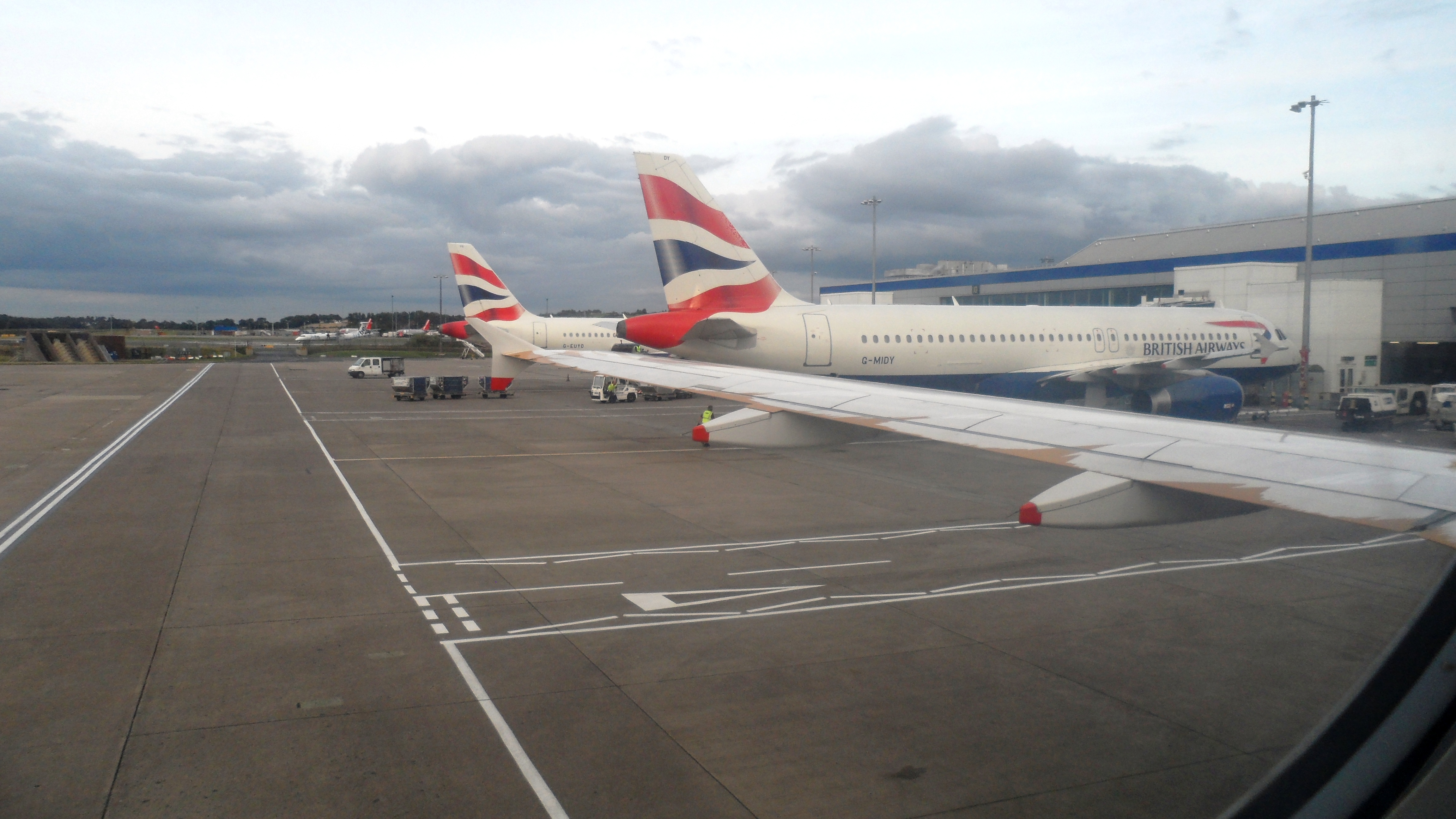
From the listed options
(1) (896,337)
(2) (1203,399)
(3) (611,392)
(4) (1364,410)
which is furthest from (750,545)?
(3) (611,392)

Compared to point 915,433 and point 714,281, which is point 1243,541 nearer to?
point 915,433

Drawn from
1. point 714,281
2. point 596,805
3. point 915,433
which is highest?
point 714,281

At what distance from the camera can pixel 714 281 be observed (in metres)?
25.9

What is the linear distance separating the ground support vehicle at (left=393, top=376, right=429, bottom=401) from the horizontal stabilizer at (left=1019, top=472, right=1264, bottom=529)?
1726 inches

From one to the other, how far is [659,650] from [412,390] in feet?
133

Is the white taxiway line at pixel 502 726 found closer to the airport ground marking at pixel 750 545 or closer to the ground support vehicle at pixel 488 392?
the airport ground marking at pixel 750 545

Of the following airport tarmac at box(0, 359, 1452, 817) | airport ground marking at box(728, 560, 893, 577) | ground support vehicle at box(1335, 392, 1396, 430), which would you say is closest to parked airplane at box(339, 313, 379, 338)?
airport tarmac at box(0, 359, 1452, 817)

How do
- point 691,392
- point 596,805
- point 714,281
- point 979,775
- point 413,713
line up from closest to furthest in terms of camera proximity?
point 596,805 < point 979,775 < point 413,713 < point 691,392 < point 714,281

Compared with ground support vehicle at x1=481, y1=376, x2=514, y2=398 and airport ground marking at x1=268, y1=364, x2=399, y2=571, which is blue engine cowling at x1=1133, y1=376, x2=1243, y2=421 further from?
ground support vehicle at x1=481, y1=376, x2=514, y2=398

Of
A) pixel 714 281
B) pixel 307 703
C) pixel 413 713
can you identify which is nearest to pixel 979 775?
pixel 413 713

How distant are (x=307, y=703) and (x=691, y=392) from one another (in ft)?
23.5

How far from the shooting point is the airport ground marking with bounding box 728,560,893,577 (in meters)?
12.8

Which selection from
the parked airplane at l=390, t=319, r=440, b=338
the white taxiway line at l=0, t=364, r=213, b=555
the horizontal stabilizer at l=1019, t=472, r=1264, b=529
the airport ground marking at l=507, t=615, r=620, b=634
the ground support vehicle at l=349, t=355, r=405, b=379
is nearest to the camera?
the horizontal stabilizer at l=1019, t=472, r=1264, b=529

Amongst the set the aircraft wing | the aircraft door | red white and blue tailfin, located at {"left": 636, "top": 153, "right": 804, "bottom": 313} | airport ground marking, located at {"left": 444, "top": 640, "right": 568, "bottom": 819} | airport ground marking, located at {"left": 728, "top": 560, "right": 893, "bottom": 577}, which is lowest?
airport ground marking, located at {"left": 444, "top": 640, "right": 568, "bottom": 819}
